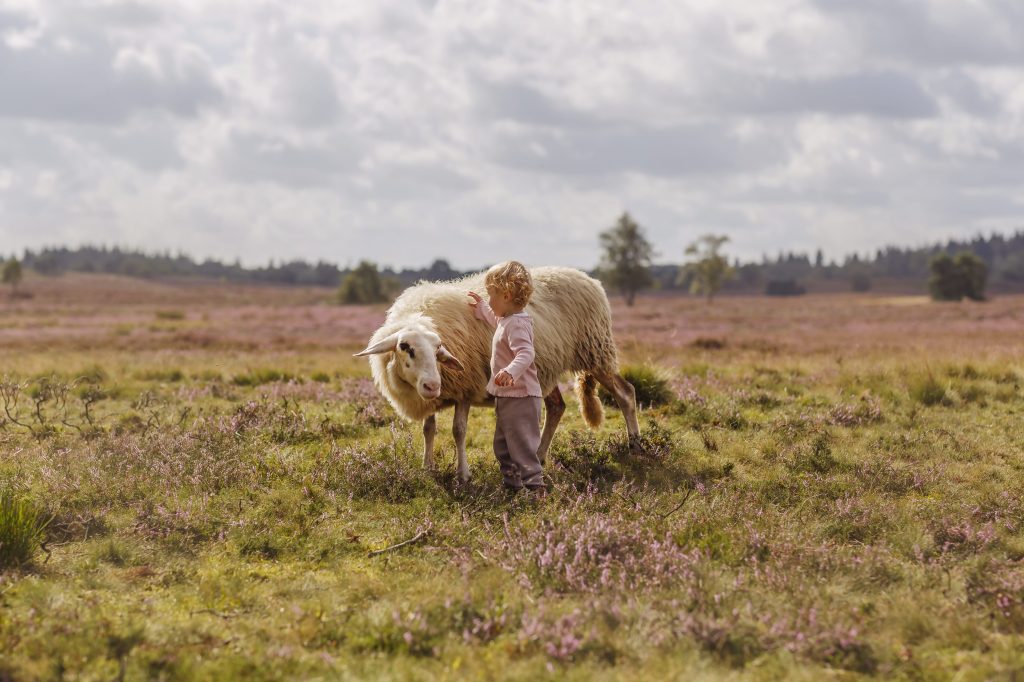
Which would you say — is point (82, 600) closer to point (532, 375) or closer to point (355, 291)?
point (532, 375)

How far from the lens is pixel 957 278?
95.9 metres

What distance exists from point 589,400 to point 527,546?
4077mm

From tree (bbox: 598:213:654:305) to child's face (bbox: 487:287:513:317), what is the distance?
2884 inches

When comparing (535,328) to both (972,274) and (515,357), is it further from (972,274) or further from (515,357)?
(972,274)

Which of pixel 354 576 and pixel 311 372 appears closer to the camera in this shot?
pixel 354 576

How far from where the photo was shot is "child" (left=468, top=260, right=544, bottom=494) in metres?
7.11

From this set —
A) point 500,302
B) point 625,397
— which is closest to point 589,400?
point 625,397

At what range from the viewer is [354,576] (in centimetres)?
540

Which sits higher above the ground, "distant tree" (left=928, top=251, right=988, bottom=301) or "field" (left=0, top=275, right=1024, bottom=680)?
"distant tree" (left=928, top=251, right=988, bottom=301)

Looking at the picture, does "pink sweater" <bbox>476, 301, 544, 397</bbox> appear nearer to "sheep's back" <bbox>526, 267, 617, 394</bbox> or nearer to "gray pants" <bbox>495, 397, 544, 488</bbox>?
"gray pants" <bbox>495, 397, 544, 488</bbox>

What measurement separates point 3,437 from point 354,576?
6.51 metres

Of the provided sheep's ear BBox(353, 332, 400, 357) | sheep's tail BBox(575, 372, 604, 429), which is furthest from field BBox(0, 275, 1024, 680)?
sheep's ear BBox(353, 332, 400, 357)

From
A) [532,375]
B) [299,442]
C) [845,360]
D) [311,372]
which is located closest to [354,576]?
[532,375]

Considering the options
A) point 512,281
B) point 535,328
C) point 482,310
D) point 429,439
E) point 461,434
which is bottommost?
point 429,439
